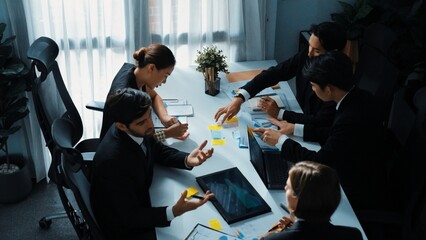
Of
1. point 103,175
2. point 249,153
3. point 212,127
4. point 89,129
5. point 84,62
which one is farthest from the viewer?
point 89,129

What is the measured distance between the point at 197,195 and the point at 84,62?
5.24ft

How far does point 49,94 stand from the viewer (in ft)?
8.21

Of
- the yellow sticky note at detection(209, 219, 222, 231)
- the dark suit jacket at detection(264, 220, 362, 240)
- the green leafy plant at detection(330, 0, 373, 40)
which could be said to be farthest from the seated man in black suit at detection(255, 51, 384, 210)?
the green leafy plant at detection(330, 0, 373, 40)

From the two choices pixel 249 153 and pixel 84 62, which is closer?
pixel 249 153

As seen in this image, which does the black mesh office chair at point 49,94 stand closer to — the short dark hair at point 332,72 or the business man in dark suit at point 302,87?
the business man in dark suit at point 302,87

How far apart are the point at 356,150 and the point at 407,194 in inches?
12.0

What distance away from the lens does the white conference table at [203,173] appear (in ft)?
6.49

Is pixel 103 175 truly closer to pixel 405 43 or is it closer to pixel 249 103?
pixel 249 103

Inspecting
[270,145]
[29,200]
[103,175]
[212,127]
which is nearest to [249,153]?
[270,145]

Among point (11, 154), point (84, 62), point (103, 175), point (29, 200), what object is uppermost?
point (84, 62)

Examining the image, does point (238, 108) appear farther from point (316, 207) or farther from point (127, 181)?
point (316, 207)

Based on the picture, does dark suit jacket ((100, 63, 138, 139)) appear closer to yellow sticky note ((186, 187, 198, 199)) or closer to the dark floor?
yellow sticky note ((186, 187, 198, 199))

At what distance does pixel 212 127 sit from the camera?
8.77 feet

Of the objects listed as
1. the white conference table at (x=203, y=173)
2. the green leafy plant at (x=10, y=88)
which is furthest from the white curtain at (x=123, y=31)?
the white conference table at (x=203, y=173)
